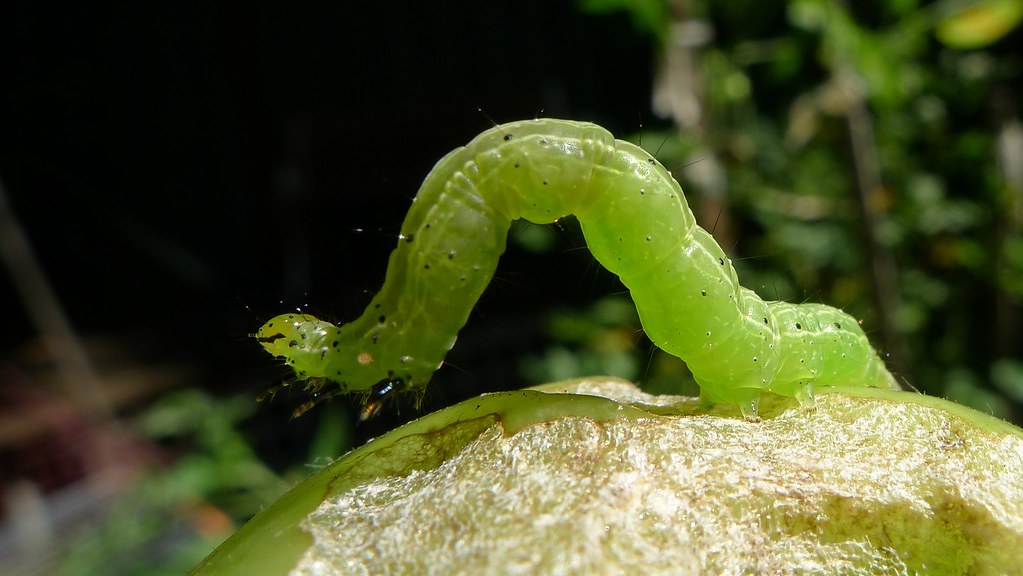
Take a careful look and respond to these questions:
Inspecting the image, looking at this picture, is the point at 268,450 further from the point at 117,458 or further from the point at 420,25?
the point at 420,25

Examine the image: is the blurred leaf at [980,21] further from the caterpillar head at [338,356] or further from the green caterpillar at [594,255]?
the caterpillar head at [338,356]

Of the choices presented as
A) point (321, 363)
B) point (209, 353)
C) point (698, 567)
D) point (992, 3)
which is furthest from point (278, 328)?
point (209, 353)

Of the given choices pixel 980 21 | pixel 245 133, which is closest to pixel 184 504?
pixel 245 133

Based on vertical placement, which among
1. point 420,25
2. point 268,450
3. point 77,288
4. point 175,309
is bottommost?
point 268,450

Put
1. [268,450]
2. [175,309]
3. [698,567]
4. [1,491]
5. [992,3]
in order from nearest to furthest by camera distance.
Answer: [698,567], [992,3], [1,491], [268,450], [175,309]

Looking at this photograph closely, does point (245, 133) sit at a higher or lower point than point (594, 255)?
higher

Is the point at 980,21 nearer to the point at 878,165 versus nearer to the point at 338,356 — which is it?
the point at 878,165

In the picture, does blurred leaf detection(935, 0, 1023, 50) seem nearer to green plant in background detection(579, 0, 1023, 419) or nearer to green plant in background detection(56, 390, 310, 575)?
green plant in background detection(579, 0, 1023, 419)
